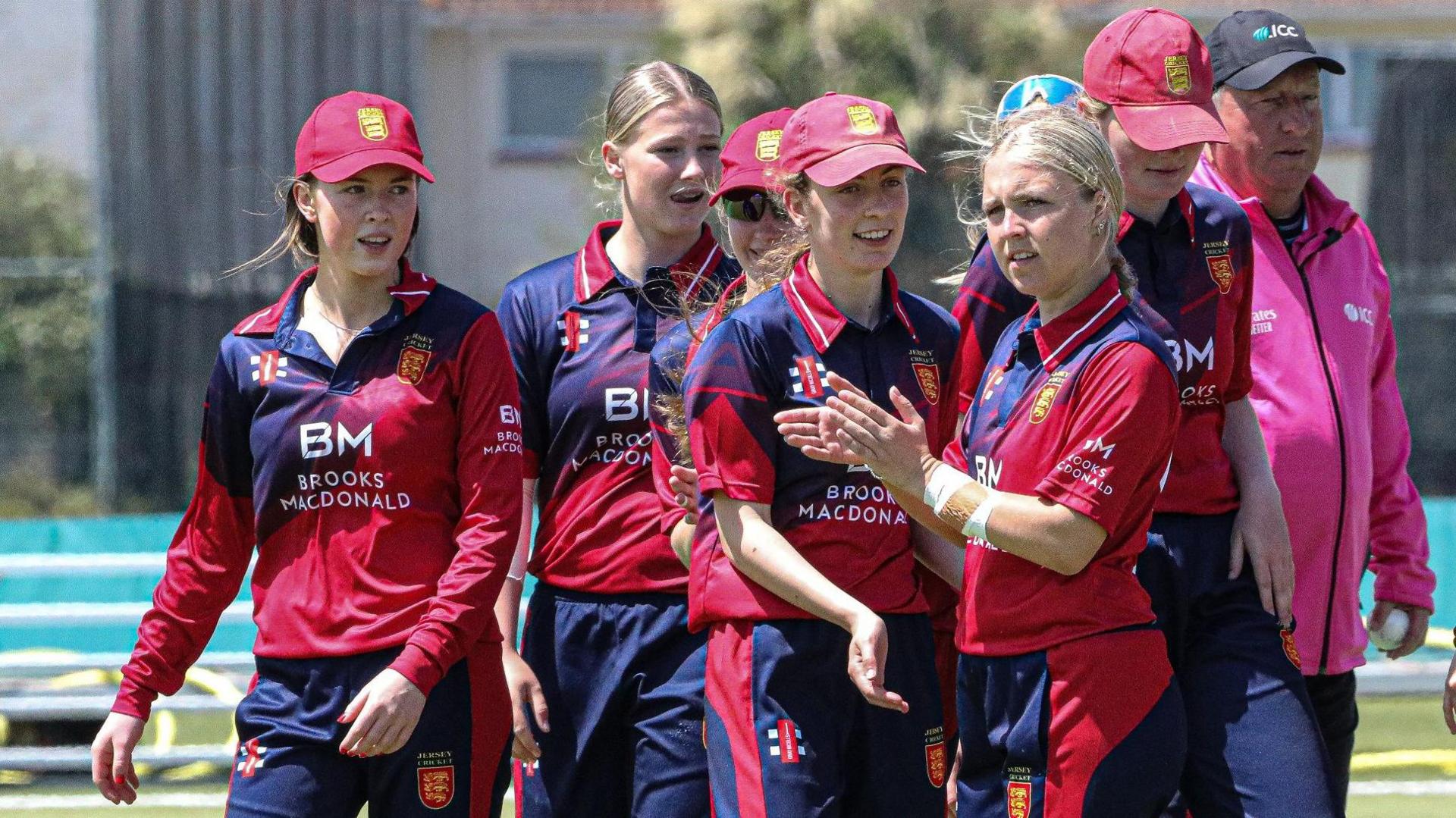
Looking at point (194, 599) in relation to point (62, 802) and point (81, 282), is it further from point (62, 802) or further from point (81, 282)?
point (81, 282)

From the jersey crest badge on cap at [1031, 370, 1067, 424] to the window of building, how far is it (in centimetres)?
2111

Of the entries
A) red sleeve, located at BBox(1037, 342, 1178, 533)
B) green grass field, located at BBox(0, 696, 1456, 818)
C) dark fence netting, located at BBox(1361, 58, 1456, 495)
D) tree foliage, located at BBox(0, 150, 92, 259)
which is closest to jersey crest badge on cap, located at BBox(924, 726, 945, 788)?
red sleeve, located at BBox(1037, 342, 1178, 533)

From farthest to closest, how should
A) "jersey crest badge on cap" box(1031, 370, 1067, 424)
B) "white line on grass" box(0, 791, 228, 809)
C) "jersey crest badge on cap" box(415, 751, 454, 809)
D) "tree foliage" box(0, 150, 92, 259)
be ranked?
"tree foliage" box(0, 150, 92, 259) → "white line on grass" box(0, 791, 228, 809) → "jersey crest badge on cap" box(415, 751, 454, 809) → "jersey crest badge on cap" box(1031, 370, 1067, 424)

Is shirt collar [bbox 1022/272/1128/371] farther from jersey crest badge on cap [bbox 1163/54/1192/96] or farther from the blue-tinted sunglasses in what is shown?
the blue-tinted sunglasses

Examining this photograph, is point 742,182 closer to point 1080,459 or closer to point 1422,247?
point 1080,459

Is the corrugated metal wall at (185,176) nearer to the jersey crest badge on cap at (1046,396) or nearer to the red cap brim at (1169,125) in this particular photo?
the red cap brim at (1169,125)

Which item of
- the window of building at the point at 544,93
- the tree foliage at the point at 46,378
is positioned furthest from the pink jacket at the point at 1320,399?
the window of building at the point at 544,93

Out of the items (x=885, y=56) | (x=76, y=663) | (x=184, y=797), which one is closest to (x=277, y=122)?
(x=885, y=56)

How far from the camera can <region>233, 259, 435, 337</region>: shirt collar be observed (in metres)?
4.09

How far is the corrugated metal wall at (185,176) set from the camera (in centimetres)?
1596

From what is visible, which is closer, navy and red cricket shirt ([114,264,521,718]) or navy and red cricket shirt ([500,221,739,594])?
navy and red cricket shirt ([114,264,521,718])

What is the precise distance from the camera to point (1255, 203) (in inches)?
175

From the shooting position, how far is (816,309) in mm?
3803

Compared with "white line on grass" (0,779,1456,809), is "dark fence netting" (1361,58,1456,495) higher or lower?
higher
